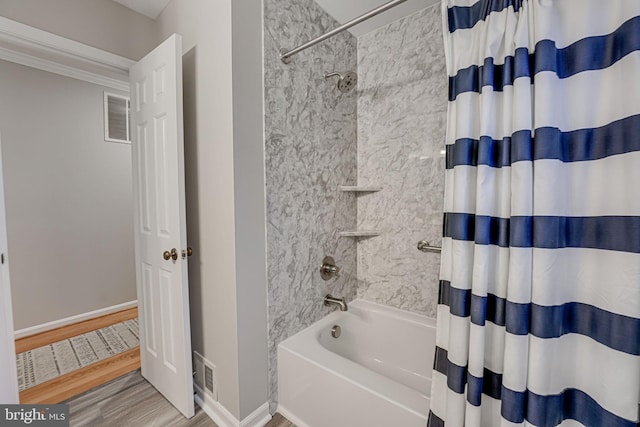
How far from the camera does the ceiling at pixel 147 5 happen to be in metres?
1.69

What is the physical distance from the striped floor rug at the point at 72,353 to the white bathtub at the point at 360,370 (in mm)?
1583

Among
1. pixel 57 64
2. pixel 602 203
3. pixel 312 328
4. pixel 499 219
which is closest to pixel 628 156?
pixel 602 203

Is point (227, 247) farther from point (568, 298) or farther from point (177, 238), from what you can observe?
point (568, 298)

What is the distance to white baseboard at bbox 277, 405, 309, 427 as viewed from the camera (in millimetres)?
1450

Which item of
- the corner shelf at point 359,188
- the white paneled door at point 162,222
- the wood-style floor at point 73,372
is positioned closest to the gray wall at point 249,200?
the white paneled door at point 162,222

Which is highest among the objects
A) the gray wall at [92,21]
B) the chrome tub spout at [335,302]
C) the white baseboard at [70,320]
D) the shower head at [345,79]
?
the gray wall at [92,21]

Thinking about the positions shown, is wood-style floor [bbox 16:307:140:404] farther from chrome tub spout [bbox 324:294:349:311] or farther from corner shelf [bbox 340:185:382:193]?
corner shelf [bbox 340:185:382:193]

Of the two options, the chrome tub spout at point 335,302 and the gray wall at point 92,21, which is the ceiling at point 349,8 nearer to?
the gray wall at point 92,21

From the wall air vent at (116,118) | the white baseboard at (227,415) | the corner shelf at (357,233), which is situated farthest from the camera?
the wall air vent at (116,118)

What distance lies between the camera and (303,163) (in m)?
1.64

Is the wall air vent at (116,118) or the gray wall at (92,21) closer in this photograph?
the gray wall at (92,21)

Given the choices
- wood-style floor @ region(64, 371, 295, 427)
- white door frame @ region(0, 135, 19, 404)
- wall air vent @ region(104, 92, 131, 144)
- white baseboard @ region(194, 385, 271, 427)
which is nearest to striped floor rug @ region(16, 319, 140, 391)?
wood-style floor @ region(64, 371, 295, 427)

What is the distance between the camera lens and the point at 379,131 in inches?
77.4

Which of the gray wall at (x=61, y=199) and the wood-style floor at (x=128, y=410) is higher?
the gray wall at (x=61, y=199)
